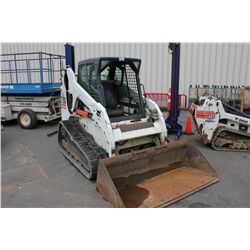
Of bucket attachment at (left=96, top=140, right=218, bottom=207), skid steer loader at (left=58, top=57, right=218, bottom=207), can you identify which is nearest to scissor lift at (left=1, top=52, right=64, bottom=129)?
skid steer loader at (left=58, top=57, right=218, bottom=207)

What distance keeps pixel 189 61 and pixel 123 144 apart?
931 centimetres

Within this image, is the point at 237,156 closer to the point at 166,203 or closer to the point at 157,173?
the point at 157,173

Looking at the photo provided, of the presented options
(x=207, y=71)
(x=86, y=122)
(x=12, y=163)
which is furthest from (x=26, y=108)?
(x=207, y=71)

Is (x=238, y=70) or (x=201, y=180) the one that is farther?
(x=238, y=70)

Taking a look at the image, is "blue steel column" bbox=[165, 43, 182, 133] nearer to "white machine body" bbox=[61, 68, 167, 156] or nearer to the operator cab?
"white machine body" bbox=[61, 68, 167, 156]

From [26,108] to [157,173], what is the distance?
6298mm

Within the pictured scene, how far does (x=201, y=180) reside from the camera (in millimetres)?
4137

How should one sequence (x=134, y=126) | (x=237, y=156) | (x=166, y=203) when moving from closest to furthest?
(x=166, y=203)
(x=134, y=126)
(x=237, y=156)

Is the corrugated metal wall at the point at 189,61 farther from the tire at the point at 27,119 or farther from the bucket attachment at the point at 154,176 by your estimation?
the bucket attachment at the point at 154,176

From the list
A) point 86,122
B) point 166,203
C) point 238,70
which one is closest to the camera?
point 166,203

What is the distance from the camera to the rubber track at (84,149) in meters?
4.18

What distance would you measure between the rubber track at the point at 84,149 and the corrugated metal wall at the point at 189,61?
320 inches

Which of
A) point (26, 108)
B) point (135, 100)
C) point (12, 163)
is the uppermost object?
point (135, 100)

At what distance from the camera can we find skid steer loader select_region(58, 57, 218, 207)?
3.76 m
